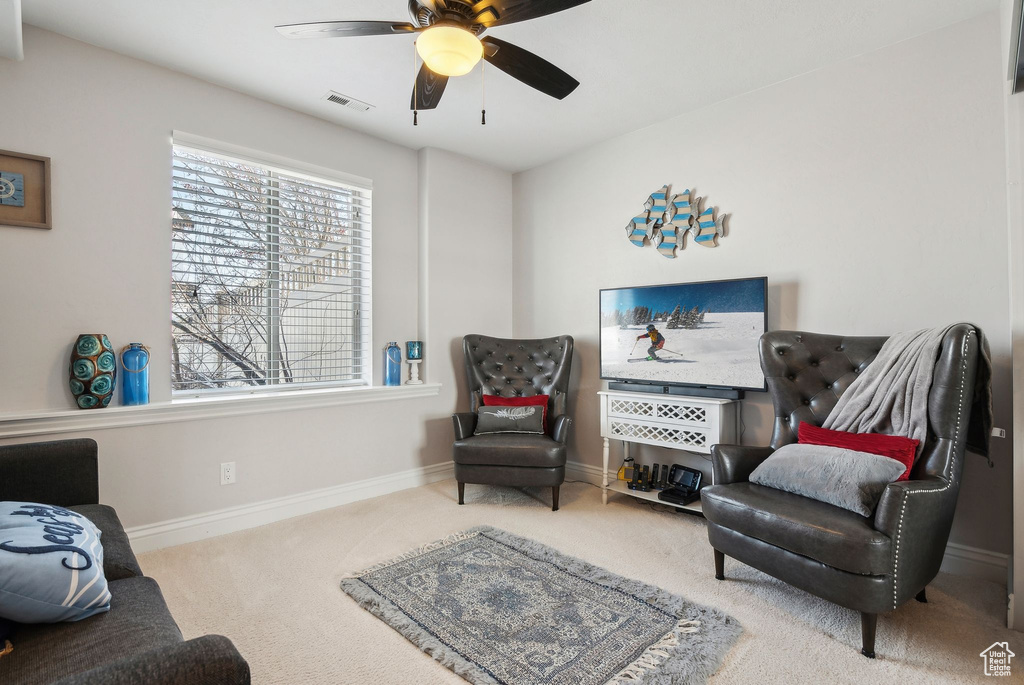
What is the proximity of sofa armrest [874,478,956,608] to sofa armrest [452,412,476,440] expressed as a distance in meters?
2.39

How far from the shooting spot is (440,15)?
5.77 ft

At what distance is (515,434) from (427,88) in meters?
2.23

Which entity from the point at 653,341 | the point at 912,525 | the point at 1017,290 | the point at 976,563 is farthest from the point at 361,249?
the point at 976,563

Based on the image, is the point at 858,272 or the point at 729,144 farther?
the point at 729,144

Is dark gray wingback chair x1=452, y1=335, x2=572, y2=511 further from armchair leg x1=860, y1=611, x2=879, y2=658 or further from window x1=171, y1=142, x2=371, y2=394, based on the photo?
armchair leg x1=860, y1=611, x2=879, y2=658

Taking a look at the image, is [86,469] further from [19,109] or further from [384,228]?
[384,228]

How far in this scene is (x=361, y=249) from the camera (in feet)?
12.3

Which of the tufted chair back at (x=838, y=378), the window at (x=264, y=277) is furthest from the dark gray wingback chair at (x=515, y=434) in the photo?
the tufted chair back at (x=838, y=378)

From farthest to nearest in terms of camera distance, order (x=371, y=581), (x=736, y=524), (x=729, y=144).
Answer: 1. (x=729, y=144)
2. (x=371, y=581)
3. (x=736, y=524)

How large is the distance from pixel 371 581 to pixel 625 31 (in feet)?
9.46

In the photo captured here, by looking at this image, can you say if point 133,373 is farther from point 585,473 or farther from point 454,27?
point 585,473

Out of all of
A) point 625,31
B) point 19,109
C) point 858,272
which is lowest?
point 858,272


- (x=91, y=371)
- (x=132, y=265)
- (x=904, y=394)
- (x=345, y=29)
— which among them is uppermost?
(x=345, y=29)

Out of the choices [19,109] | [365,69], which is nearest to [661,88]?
[365,69]
